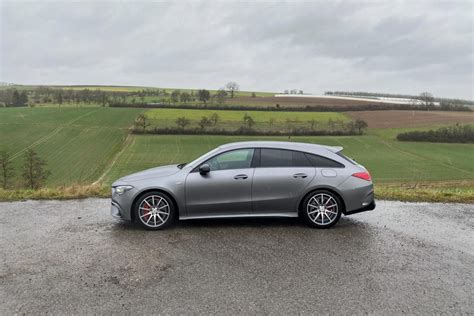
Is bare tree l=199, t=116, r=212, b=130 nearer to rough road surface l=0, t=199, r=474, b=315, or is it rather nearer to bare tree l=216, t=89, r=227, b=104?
bare tree l=216, t=89, r=227, b=104

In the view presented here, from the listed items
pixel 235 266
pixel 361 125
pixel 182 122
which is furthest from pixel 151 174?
pixel 361 125

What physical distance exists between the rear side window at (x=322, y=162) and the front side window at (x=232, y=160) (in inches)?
41.2

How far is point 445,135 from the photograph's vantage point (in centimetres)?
Result: 5919

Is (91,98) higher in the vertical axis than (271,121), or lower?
higher

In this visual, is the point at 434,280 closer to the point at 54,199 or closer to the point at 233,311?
the point at 233,311

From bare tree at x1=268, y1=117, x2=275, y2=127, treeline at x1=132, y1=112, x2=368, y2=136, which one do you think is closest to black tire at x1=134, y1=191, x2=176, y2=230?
treeline at x1=132, y1=112, x2=368, y2=136

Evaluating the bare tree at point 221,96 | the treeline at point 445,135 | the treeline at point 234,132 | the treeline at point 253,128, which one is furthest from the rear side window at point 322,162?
the bare tree at point 221,96

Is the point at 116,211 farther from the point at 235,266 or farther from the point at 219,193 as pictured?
the point at 235,266

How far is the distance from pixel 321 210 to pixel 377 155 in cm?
4819

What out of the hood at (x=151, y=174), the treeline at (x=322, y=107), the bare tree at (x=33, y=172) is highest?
the treeline at (x=322, y=107)

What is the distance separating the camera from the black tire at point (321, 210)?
6.03 meters

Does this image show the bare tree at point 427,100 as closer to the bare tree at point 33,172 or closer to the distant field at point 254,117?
the distant field at point 254,117

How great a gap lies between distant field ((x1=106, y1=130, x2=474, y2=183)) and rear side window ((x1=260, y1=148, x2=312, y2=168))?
31.9 metres

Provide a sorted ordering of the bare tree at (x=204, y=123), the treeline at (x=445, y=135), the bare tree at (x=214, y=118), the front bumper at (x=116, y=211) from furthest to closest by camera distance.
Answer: the bare tree at (x=214, y=118), the bare tree at (x=204, y=123), the treeline at (x=445, y=135), the front bumper at (x=116, y=211)
